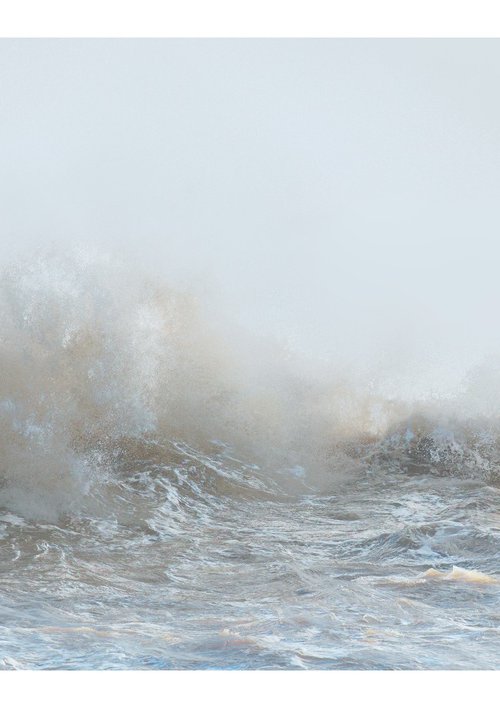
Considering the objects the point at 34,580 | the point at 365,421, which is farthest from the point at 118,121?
the point at 34,580

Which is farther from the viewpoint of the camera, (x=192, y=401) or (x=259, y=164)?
(x=259, y=164)

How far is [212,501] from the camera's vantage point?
936 cm

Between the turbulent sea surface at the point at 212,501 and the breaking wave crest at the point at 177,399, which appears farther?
the breaking wave crest at the point at 177,399

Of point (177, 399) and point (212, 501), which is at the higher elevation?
point (177, 399)

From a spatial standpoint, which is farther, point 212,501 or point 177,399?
point 177,399

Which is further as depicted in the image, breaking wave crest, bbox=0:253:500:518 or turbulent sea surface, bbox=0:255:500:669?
breaking wave crest, bbox=0:253:500:518

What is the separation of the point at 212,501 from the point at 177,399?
170 cm

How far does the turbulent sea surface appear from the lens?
16.6 ft

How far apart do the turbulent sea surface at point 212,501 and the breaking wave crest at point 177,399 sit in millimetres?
25

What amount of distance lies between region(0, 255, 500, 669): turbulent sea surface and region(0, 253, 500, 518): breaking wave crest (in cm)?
2

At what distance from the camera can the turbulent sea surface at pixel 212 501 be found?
5.07m

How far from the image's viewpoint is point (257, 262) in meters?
11.6

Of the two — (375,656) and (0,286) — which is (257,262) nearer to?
(0,286)

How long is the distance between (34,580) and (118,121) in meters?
6.46
